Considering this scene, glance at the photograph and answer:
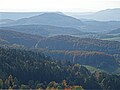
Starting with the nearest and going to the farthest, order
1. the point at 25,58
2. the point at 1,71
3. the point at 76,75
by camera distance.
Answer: the point at 1,71
the point at 76,75
the point at 25,58

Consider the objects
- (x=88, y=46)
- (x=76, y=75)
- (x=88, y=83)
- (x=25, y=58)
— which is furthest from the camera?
(x=88, y=46)

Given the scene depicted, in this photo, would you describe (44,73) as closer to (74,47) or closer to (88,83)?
(88,83)

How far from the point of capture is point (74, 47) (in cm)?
19838

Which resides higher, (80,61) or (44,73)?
(44,73)

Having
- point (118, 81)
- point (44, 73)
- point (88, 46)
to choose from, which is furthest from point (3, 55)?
point (88, 46)

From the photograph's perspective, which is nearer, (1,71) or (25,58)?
(1,71)

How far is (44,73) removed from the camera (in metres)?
83.5

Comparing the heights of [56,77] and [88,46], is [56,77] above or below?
above

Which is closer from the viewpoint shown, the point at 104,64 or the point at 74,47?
the point at 104,64

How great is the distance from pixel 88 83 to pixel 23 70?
14877 millimetres

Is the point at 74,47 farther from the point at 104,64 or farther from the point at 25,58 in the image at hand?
the point at 25,58

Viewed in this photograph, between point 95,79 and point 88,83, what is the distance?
15.1ft

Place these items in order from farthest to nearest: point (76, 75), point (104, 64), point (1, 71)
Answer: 1. point (104, 64)
2. point (76, 75)
3. point (1, 71)

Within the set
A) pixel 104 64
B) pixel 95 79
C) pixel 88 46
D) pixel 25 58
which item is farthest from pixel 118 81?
pixel 88 46
